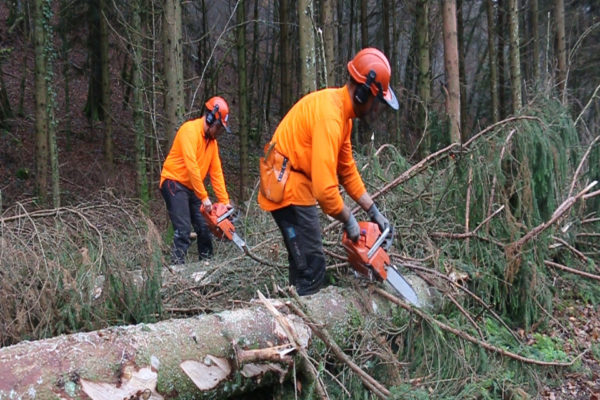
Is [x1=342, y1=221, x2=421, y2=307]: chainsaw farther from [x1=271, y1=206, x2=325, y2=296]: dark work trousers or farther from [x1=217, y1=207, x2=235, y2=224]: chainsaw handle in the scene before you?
[x1=217, y1=207, x2=235, y2=224]: chainsaw handle

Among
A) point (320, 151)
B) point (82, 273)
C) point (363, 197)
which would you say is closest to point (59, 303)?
point (82, 273)

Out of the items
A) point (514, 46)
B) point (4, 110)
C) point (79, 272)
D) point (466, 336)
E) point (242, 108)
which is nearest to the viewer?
point (79, 272)

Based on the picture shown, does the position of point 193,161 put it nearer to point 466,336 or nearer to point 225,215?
point 225,215

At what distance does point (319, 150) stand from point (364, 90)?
51cm

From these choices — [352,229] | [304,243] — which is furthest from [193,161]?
[352,229]

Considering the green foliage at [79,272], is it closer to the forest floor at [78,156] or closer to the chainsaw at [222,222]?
the chainsaw at [222,222]

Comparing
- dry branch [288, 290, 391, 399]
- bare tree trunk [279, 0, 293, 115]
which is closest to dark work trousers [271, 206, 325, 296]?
dry branch [288, 290, 391, 399]

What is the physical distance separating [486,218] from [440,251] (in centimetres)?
49

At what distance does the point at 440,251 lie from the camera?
4465 mm

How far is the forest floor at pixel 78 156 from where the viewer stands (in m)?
4.81

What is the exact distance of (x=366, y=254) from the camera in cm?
342

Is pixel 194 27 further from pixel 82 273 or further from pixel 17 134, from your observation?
pixel 82 273

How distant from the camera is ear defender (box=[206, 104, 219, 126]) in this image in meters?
5.54

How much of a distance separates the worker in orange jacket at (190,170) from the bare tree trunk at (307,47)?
1.27 meters
